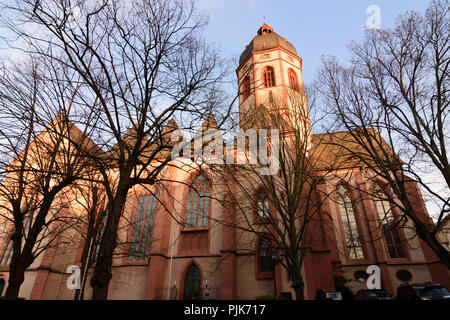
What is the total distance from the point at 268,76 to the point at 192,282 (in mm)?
19421

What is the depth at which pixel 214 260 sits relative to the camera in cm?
1666

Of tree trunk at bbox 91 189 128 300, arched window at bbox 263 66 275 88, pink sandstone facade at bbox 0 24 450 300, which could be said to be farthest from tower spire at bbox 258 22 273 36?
tree trunk at bbox 91 189 128 300

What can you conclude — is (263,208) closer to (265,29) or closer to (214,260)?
(214,260)

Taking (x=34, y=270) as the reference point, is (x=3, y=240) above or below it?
above

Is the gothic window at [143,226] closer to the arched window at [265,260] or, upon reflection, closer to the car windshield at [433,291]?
the arched window at [265,260]

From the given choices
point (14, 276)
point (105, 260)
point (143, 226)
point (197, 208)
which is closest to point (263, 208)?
point (197, 208)

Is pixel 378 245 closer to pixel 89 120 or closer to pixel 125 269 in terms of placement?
pixel 125 269

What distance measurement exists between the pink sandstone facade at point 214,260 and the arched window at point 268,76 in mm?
6164

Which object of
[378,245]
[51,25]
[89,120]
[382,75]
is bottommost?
[378,245]

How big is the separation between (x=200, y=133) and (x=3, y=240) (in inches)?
940
